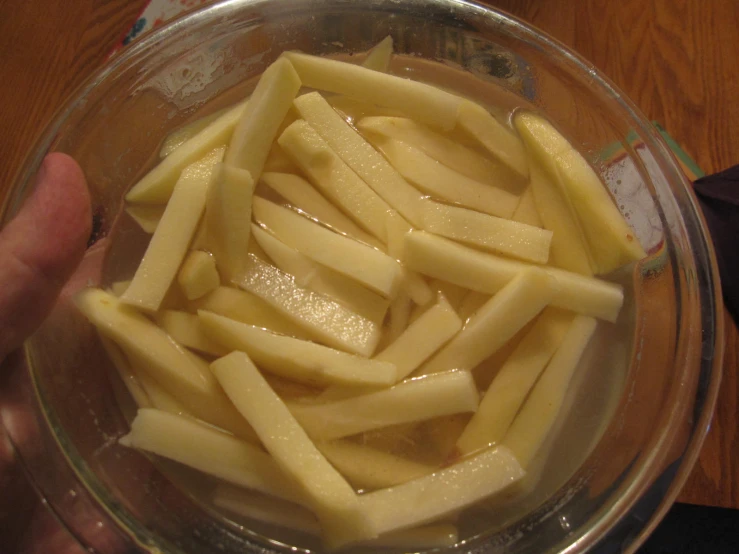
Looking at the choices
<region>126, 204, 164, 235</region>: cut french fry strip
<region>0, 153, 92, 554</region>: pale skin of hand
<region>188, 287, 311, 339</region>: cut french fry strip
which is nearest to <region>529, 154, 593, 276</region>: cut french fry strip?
<region>188, 287, 311, 339</region>: cut french fry strip

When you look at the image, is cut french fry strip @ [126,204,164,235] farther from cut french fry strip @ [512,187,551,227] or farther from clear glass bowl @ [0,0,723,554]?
cut french fry strip @ [512,187,551,227]

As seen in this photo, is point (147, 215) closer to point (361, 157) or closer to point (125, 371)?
point (125, 371)

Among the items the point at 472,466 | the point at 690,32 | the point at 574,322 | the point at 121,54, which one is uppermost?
the point at 121,54

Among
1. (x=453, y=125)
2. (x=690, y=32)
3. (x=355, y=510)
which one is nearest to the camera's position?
(x=355, y=510)

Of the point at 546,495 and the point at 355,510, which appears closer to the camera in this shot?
the point at 355,510

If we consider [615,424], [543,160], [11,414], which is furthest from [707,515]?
[11,414]

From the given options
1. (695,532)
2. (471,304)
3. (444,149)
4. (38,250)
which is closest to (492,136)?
(444,149)

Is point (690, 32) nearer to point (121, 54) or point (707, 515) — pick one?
point (707, 515)
